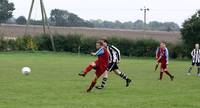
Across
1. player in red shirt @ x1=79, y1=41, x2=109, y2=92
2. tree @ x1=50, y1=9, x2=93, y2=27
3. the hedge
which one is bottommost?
the hedge

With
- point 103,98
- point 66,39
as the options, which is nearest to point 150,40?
point 66,39

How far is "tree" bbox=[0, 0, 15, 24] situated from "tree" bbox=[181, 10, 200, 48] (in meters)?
52.9

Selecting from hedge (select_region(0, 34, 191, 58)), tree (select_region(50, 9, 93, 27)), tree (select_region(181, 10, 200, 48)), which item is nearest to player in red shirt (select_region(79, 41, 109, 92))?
tree (select_region(181, 10, 200, 48))

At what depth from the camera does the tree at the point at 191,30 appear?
59.7 m

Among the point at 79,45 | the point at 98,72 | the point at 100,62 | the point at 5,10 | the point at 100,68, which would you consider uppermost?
the point at 5,10

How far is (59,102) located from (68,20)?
372ft

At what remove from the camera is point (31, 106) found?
573 inches

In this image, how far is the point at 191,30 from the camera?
59812 mm

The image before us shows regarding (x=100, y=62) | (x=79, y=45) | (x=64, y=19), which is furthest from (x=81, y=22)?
(x=100, y=62)

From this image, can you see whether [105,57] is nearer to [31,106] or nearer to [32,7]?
[31,106]

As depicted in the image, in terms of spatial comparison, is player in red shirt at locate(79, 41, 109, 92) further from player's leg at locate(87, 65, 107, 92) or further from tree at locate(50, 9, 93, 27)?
tree at locate(50, 9, 93, 27)

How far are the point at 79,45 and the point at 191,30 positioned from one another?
1488 centimetres

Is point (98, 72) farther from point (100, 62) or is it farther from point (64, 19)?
point (64, 19)

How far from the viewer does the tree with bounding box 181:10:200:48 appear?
59.7 meters
